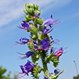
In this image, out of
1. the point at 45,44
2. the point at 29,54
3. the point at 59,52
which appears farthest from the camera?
the point at 29,54

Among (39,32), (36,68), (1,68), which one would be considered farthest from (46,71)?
(1,68)

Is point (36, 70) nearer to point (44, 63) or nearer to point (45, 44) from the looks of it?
point (44, 63)

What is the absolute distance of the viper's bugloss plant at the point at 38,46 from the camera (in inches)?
325

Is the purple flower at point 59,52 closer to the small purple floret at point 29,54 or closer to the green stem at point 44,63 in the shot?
the green stem at point 44,63

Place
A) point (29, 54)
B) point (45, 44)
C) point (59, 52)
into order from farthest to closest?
1. point (29, 54)
2. point (59, 52)
3. point (45, 44)

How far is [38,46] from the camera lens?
835cm

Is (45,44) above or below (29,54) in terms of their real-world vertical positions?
below

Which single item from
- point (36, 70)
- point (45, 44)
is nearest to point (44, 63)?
point (36, 70)

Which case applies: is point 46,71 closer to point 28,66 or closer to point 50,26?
point 28,66

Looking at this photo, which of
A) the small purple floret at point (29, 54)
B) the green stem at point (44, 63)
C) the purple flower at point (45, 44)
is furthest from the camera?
the small purple floret at point (29, 54)

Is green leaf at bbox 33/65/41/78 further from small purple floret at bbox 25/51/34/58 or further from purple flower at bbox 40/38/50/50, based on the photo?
purple flower at bbox 40/38/50/50

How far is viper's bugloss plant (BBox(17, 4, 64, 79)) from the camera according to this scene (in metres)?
8.27

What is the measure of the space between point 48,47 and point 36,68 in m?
0.54

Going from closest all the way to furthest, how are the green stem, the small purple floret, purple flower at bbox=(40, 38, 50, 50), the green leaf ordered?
the green stem, purple flower at bbox=(40, 38, 50, 50), the green leaf, the small purple floret
